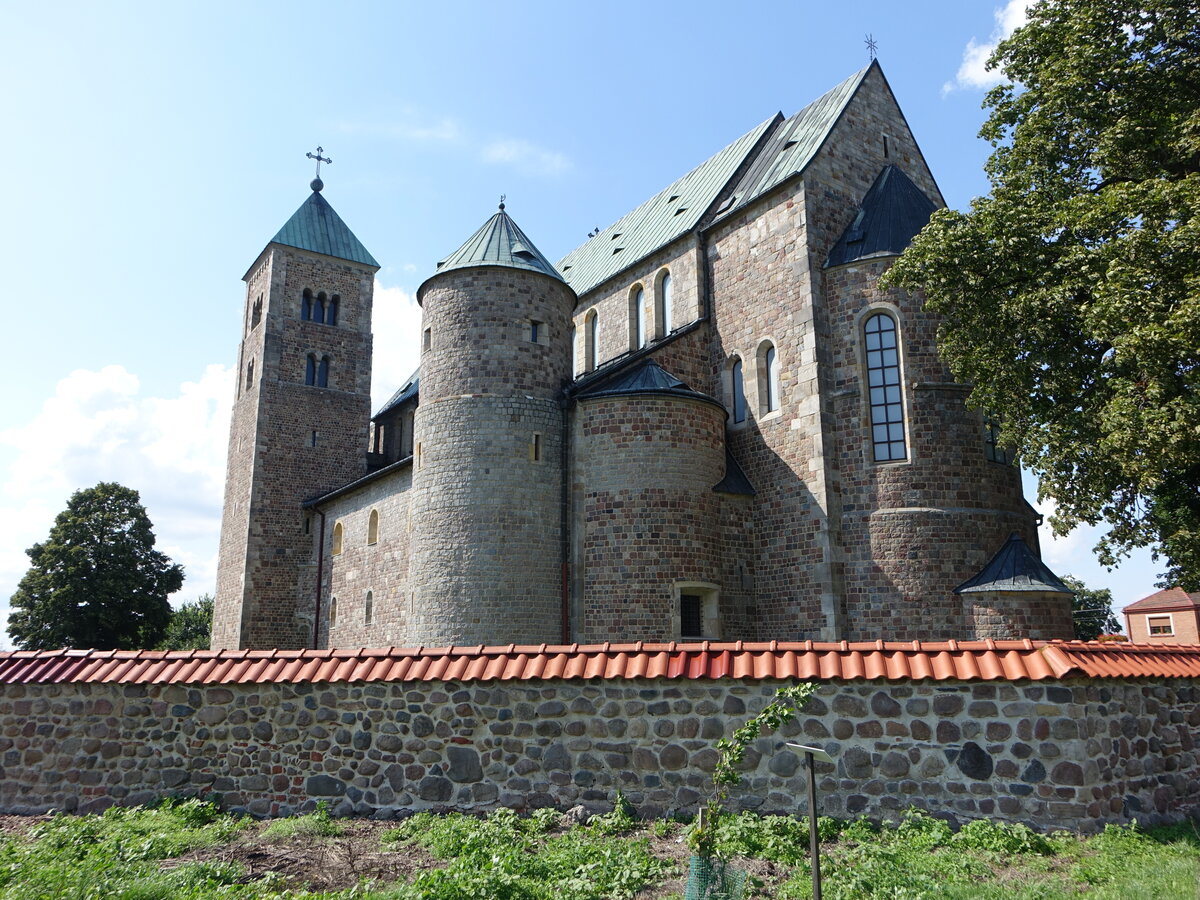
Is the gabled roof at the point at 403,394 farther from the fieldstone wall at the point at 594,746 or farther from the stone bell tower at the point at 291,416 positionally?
the fieldstone wall at the point at 594,746

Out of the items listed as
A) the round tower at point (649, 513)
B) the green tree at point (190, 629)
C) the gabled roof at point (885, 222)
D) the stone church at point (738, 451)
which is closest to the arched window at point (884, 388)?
the stone church at point (738, 451)

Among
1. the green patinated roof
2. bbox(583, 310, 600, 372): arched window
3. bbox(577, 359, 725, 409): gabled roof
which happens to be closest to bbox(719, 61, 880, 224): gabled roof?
the green patinated roof

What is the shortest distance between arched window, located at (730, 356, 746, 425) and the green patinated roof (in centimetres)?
404

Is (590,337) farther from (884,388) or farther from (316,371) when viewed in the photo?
(884,388)

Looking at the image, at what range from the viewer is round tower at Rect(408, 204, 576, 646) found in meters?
19.2

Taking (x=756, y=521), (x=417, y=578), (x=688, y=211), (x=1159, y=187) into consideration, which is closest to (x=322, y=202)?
(x=688, y=211)

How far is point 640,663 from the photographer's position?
865cm

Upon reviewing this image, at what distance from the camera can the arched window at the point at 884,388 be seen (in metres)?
18.8

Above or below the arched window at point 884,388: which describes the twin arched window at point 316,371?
above

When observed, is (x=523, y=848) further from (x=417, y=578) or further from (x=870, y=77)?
(x=870, y=77)

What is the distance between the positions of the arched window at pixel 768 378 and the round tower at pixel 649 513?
4.01 ft

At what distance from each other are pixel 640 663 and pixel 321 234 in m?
31.7

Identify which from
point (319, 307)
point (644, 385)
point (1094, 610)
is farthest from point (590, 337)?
point (1094, 610)

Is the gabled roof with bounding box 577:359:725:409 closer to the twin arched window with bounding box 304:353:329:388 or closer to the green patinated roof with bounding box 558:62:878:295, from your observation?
the green patinated roof with bounding box 558:62:878:295
